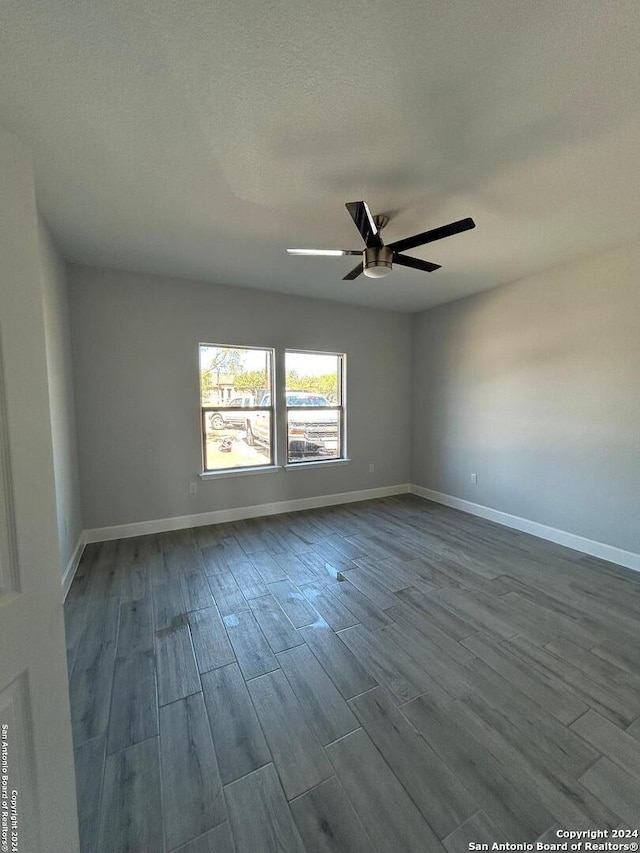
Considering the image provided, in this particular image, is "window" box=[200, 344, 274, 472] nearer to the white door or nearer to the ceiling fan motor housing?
the ceiling fan motor housing

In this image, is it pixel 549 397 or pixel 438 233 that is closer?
pixel 438 233

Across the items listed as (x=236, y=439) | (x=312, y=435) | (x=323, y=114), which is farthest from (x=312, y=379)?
(x=323, y=114)

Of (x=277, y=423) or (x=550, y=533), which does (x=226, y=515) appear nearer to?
(x=277, y=423)

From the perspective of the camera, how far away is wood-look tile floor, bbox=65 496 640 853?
114 centimetres

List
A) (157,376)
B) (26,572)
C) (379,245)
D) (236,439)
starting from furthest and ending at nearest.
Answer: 1. (236,439)
2. (157,376)
3. (379,245)
4. (26,572)

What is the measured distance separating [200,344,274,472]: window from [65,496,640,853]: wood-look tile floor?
4.65 ft

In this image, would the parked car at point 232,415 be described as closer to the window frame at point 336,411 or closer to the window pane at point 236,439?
the window pane at point 236,439

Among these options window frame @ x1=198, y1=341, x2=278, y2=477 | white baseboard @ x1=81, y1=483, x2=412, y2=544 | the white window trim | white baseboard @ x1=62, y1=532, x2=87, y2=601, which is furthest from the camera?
the white window trim

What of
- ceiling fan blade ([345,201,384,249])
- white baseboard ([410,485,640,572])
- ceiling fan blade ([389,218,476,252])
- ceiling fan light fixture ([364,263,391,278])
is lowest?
white baseboard ([410,485,640,572])

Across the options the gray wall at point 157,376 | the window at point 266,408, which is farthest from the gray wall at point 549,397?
the gray wall at point 157,376

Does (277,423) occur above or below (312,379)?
below

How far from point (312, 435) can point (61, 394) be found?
9.01 ft

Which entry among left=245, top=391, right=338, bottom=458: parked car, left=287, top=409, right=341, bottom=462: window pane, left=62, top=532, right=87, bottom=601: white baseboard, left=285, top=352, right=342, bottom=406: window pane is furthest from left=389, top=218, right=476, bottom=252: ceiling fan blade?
left=62, top=532, right=87, bottom=601: white baseboard

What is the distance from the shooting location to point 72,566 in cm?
273
